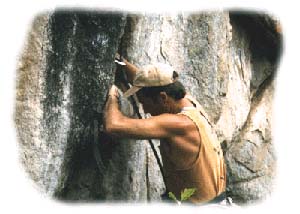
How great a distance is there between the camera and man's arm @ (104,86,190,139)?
5.21m

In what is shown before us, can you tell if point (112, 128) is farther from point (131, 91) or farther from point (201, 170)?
point (201, 170)

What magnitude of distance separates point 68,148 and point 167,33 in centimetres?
173

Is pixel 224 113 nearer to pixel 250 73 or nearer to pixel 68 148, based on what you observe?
pixel 250 73

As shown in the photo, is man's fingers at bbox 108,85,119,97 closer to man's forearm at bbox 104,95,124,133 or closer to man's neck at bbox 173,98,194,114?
man's forearm at bbox 104,95,124,133

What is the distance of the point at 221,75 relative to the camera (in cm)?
719

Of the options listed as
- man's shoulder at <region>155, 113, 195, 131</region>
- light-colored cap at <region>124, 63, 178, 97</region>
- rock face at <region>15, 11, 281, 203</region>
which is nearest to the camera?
rock face at <region>15, 11, 281, 203</region>

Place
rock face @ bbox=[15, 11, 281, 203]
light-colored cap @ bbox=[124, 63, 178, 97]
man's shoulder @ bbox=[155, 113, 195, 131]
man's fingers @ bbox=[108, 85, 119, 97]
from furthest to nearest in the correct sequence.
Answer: man's fingers @ bbox=[108, 85, 119, 97] → light-colored cap @ bbox=[124, 63, 178, 97] → man's shoulder @ bbox=[155, 113, 195, 131] → rock face @ bbox=[15, 11, 281, 203]

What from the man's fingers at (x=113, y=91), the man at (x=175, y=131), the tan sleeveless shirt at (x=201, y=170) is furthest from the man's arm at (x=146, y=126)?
the man's fingers at (x=113, y=91)

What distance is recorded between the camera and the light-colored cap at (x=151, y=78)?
5.39 metres

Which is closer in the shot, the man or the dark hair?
the man

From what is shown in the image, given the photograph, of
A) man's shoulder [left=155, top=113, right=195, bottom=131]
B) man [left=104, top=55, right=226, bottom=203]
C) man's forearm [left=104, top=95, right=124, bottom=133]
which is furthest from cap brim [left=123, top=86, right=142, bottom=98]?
man's shoulder [left=155, top=113, right=195, bottom=131]

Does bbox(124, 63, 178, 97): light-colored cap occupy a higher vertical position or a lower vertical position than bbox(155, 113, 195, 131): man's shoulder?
higher

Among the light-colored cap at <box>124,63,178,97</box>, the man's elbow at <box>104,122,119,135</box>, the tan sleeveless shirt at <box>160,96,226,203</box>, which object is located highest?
the light-colored cap at <box>124,63,178,97</box>

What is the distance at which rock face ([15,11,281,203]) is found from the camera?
514 cm
